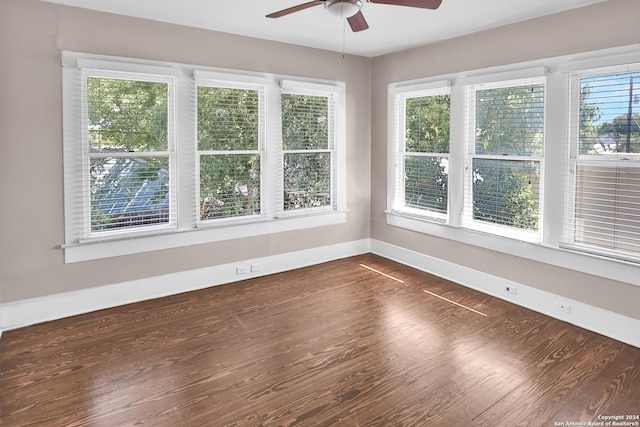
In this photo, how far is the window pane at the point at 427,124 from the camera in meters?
4.68

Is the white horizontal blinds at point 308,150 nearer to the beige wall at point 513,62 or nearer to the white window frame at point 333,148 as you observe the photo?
the white window frame at point 333,148

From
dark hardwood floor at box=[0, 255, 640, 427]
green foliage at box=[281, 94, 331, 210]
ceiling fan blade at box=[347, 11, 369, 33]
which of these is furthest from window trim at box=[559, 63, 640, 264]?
green foliage at box=[281, 94, 331, 210]

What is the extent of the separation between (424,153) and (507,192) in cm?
116

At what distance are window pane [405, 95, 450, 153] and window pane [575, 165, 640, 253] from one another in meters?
1.51

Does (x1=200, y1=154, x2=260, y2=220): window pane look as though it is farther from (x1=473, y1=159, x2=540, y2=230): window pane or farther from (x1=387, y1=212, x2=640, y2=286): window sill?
(x1=473, y1=159, x2=540, y2=230): window pane

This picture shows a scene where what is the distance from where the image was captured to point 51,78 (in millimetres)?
3488

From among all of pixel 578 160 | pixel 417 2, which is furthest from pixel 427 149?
pixel 417 2

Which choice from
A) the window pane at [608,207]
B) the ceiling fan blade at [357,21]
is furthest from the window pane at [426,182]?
the ceiling fan blade at [357,21]

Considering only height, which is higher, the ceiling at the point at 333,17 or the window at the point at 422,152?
the ceiling at the point at 333,17

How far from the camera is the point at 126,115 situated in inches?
152

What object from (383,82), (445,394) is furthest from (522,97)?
(445,394)

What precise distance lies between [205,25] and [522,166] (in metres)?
3.31

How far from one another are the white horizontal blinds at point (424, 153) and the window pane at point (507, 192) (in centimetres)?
44

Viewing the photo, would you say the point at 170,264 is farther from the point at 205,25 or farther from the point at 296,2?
the point at 296,2
